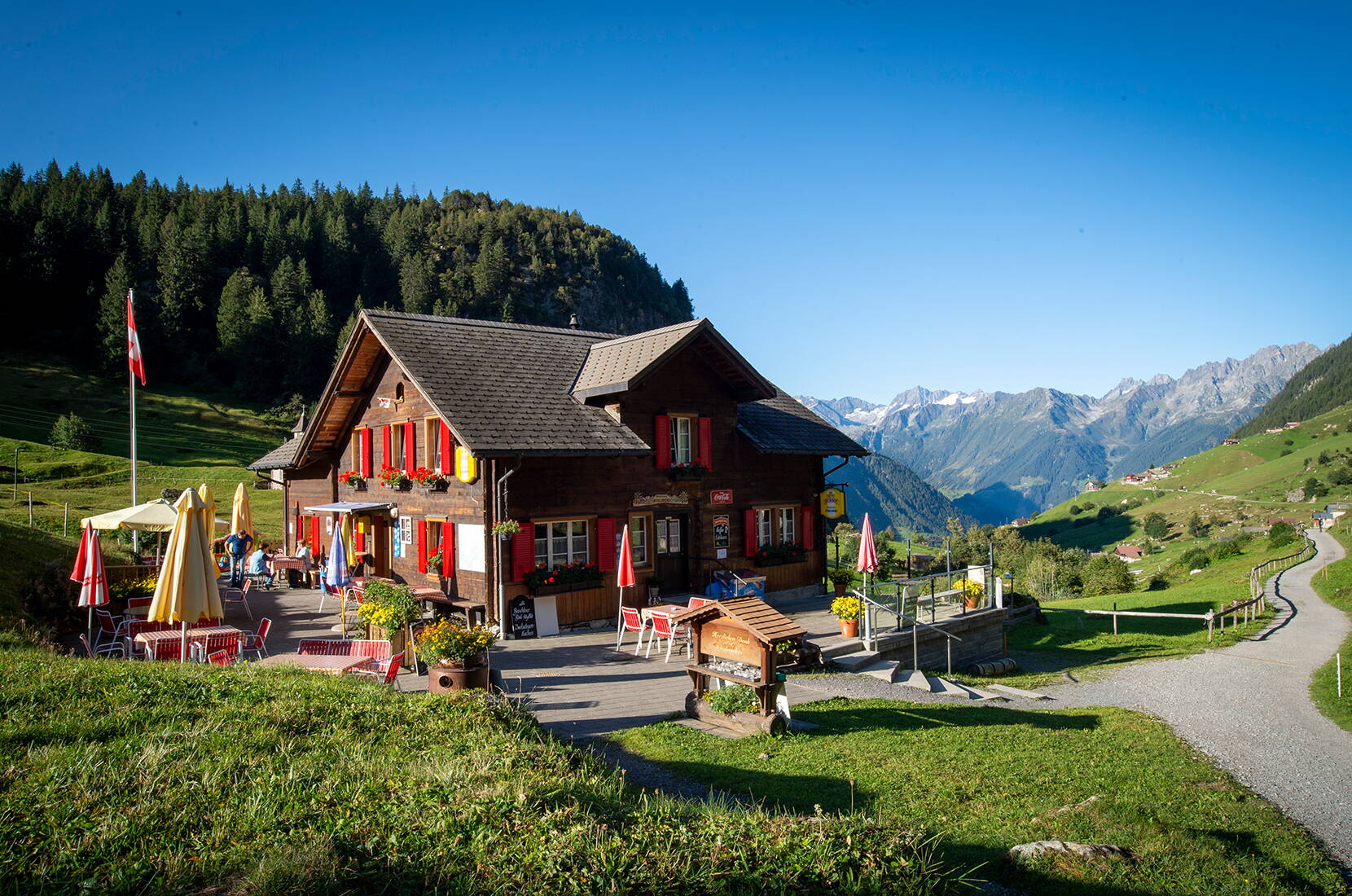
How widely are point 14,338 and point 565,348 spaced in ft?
295

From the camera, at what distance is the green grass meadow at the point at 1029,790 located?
658 centimetres

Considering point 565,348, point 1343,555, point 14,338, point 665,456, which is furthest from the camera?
point 14,338

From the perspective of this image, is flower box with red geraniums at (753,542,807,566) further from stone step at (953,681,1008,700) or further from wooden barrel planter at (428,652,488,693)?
wooden barrel planter at (428,652,488,693)

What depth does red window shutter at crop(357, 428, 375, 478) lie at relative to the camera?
2319 centimetres

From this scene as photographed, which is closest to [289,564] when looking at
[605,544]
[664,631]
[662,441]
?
[605,544]

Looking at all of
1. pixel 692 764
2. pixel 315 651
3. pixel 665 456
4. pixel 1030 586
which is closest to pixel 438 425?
pixel 665 456

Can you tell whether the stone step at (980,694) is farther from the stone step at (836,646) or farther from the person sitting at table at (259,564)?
the person sitting at table at (259,564)

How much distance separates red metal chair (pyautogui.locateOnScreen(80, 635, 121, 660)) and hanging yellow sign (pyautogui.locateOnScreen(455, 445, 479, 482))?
6976mm

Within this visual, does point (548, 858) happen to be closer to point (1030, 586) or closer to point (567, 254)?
point (1030, 586)

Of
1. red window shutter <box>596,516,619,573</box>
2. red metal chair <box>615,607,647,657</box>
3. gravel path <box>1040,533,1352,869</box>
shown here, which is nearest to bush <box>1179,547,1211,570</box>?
gravel path <box>1040,533,1352,869</box>

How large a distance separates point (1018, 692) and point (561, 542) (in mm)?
10160

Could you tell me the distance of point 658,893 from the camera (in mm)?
4434

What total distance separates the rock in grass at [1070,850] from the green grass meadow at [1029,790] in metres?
0.12

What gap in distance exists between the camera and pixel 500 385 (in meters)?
19.3
